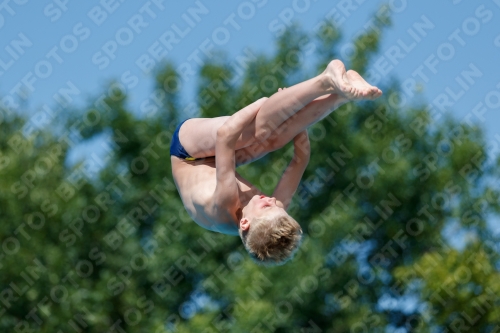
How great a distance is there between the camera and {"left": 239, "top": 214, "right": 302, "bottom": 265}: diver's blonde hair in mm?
4805

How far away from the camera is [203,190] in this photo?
17.5 ft

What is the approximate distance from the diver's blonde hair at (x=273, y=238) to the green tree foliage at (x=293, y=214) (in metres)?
9.28

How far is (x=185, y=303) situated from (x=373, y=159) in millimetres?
4141

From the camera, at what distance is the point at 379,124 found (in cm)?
1631

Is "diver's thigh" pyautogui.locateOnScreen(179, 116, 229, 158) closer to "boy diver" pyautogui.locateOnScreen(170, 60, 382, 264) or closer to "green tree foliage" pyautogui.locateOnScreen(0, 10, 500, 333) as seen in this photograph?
"boy diver" pyautogui.locateOnScreen(170, 60, 382, 264)

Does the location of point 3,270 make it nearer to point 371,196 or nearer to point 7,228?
point 7,228

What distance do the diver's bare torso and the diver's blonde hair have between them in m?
0.27

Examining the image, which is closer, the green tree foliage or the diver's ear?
the diver's ear

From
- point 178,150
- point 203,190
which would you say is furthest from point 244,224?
point 178,150

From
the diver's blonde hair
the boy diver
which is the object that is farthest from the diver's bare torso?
the diver's blonde hair

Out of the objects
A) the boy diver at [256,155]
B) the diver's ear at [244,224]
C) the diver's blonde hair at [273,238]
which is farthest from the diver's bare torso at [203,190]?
the diver's blonde hair at [273,238]

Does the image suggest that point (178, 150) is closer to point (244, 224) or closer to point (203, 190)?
point (203, 190)

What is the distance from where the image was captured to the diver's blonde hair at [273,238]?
4.80m

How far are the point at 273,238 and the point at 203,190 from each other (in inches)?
28.2
